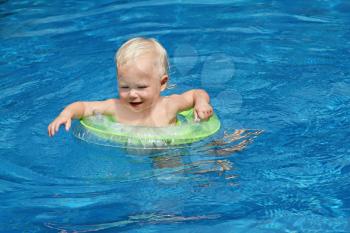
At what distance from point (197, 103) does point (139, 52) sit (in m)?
0.57

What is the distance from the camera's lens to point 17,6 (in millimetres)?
9219

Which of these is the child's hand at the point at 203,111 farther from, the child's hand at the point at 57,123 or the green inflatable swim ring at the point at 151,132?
the child's hand at the point at 57,123

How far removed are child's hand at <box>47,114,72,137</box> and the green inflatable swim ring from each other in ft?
0.92

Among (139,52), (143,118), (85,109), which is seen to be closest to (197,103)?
(143,118)

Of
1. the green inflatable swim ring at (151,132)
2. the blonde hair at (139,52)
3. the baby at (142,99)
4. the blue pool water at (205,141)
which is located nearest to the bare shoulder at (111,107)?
the baby at (142,99)

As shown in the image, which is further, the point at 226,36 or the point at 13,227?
the point at 226,36

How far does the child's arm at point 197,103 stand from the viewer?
4895 mm

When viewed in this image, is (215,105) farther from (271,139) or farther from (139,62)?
(139,62)

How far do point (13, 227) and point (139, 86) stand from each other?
4.17ft

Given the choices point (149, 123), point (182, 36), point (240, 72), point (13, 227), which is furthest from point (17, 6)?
point (13, 227)

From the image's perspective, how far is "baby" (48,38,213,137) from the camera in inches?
188

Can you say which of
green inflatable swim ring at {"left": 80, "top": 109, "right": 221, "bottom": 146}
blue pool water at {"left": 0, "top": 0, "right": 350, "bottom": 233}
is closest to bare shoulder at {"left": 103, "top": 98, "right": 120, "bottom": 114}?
green inflatable swim ring at {"left": 80, "top": 109, "right": 221, "bottom": 146}

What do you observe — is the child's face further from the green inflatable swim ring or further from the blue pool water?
→ the blue pool water

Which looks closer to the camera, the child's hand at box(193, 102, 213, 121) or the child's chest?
the child's hand at box(193, 102, 213, 121)
